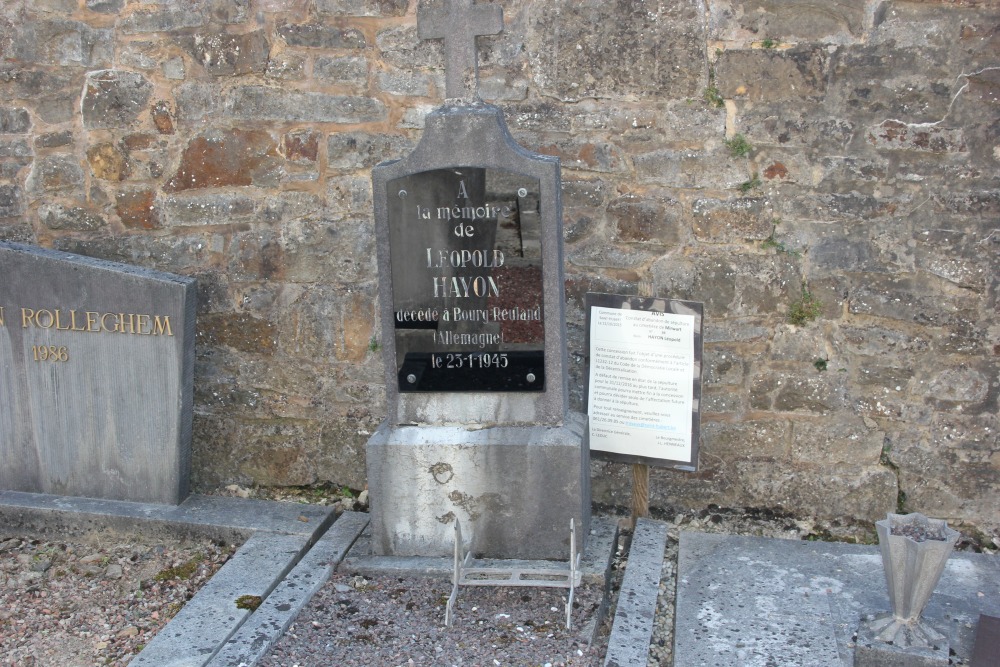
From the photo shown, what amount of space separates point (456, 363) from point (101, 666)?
5.50 feet

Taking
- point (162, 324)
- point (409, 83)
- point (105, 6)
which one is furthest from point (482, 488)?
point (105, 6)

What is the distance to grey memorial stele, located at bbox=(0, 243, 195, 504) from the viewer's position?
4.16 m

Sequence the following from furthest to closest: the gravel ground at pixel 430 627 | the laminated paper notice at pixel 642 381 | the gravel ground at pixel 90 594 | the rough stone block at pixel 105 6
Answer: the rough stone block at pixel 105 6 → the laminated paper notice at pixel 642 381 → the gravel ground at pixel 90 594 → the gravel ground at pixel 430 627

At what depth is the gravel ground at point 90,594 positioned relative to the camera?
3383 millimetres

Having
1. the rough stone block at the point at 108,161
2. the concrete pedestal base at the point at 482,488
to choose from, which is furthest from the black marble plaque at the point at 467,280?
the rough stone block at the point at 108,161

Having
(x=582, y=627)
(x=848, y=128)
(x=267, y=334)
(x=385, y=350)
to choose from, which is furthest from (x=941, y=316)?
(x=267, y=334)

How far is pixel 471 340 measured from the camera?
143 inches

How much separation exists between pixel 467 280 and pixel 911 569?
1.87 meters

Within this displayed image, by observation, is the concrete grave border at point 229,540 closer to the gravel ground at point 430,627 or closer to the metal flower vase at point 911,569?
the gravel ground at point 430,627

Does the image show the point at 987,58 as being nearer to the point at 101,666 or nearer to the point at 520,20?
the point at 520,20

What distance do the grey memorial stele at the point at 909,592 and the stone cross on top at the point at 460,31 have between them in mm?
2197

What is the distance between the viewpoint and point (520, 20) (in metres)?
4.06

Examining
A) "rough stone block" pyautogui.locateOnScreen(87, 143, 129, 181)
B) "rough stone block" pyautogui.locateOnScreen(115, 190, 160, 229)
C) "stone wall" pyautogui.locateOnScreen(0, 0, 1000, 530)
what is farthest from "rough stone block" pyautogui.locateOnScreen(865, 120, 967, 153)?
"rough stone block" pyautogui.locateOnScreen(87, 143, 129, 181)

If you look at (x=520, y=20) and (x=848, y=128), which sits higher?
(x=520, y=20)
